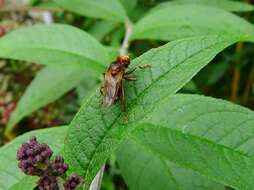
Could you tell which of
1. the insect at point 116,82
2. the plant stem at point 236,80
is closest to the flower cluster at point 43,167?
the insect at point 116,82

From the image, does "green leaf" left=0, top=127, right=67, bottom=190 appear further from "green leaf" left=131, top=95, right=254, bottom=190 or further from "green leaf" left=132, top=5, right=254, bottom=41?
"green leaf" left=132, top=5, right=254, bottom=41

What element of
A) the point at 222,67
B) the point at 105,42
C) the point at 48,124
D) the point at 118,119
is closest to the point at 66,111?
the point at 48,124

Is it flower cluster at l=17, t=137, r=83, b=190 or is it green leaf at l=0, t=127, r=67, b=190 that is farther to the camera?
green leaf at l=0, t=127, r=67, b=190

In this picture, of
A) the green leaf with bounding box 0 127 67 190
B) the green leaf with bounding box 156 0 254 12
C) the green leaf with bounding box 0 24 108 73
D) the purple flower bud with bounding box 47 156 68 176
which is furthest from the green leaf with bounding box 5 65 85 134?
the purple flower bud with bounding box 47 156 68 176

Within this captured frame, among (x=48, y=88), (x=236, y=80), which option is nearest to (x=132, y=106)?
(x=48, y=88)

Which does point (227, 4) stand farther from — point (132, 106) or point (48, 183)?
point (48, 183)

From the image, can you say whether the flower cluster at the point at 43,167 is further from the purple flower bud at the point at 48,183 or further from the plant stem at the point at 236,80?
the plant stem at the point at 236,80

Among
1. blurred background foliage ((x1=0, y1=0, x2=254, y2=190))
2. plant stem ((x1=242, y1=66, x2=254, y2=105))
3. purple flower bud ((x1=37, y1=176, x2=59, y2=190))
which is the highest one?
purple flower bud ((x1=37, y1=176, x2=59, y2=190))
